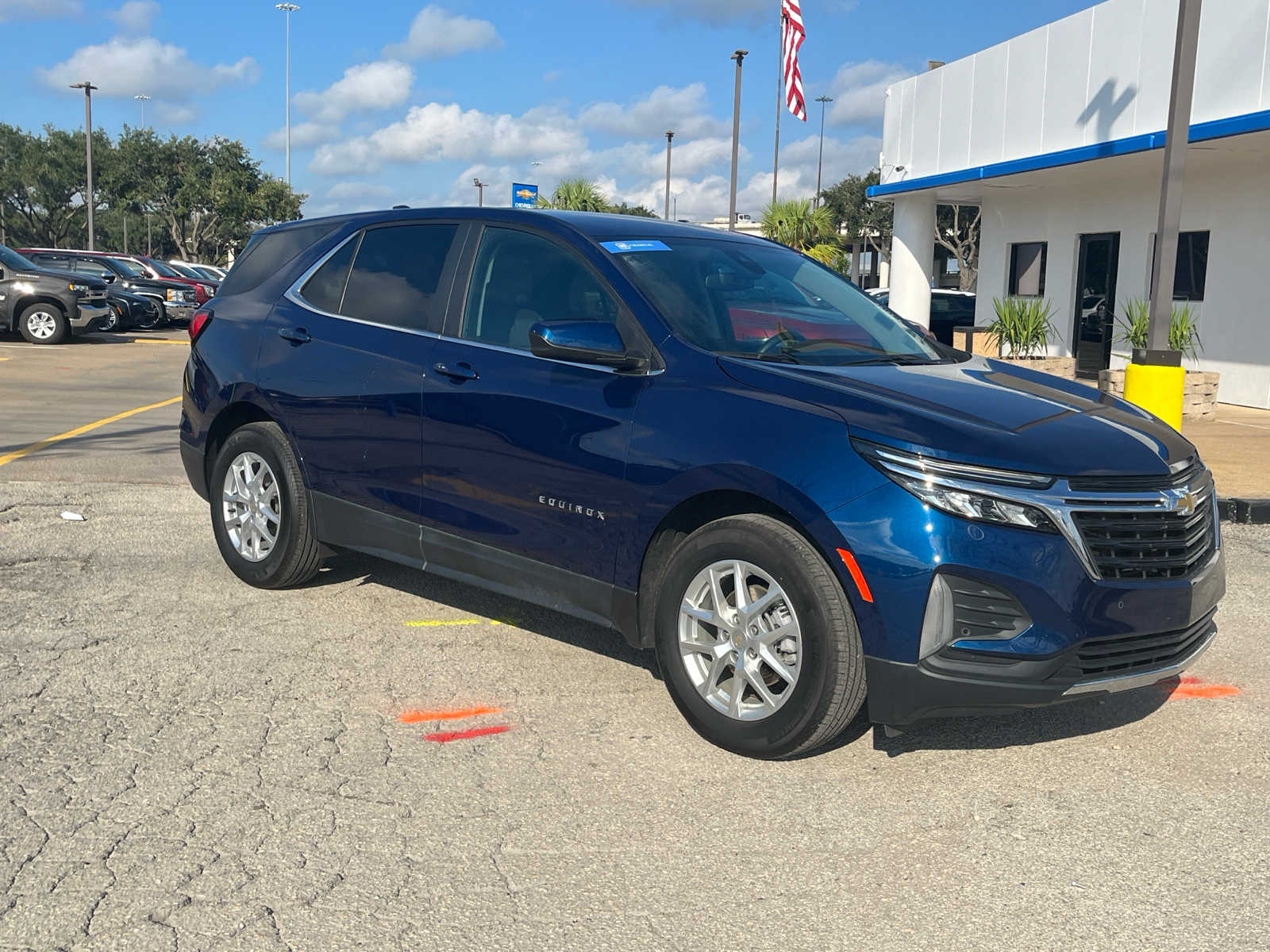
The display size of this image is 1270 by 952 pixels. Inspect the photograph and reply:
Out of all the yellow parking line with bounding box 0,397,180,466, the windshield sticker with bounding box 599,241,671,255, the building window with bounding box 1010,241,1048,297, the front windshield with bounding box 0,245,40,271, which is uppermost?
the building window with bounding box 1010,241,1048,297

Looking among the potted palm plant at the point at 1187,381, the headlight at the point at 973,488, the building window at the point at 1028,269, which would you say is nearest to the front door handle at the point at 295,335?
the headlight at the point at 973,488

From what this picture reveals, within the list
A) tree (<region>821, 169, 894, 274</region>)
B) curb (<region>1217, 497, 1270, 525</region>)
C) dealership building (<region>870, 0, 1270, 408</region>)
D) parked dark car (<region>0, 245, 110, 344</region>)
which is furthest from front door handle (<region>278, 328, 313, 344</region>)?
tree (<region>821, 169, 894, 274</region>)

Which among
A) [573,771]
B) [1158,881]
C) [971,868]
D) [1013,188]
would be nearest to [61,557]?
[573,771]

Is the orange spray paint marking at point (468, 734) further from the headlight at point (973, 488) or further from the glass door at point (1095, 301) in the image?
the glass door at point (1095, 301)

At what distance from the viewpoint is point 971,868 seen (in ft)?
11.2

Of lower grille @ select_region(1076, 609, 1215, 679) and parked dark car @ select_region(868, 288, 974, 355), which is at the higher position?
parked dark car @ select_region(868, 288, 974, 355)

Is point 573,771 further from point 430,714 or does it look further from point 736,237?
point 736,237

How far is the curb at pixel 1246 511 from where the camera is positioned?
863 centimetres

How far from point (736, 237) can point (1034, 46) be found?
16.3m

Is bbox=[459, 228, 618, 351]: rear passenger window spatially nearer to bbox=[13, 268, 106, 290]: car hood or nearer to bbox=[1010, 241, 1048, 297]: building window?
bbox=[1010, 241, 1048, 297]: building window

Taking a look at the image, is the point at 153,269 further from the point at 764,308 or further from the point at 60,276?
the point at 764,308

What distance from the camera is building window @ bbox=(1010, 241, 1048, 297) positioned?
72.2ft

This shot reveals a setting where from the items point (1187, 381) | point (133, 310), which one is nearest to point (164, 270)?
point (133, 310)

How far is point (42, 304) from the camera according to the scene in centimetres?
2334
